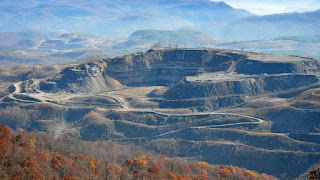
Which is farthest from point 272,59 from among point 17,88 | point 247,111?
point 17,88

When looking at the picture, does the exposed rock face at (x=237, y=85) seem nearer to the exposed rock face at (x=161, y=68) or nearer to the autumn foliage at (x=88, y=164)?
the exposed rock face at (x=161, y=68)

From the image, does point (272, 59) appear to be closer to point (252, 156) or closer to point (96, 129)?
point (252, 156)

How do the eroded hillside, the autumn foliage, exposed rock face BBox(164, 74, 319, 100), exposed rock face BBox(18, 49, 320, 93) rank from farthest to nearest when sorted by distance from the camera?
1. exposed rock face BBox(18, 49, 320, 93)
2. exposed rock face BBox(164, 74, 319, 100)
3. the eroded hillside
4. the autumn foliage

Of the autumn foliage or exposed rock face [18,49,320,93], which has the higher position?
exposed rock face [18,49,320,93]

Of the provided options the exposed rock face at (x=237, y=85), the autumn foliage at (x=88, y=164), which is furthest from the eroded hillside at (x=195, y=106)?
the autumn foliage at (x=88, y=164)

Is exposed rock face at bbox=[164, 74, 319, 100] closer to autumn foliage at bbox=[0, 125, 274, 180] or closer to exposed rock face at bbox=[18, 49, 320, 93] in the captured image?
exposed rock face at bbox=[18, 49, 320, 93]

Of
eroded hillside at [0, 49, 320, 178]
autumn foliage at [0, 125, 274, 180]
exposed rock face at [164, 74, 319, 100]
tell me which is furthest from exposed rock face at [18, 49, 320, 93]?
autumn foliage at [0, 125, 274, 180]
